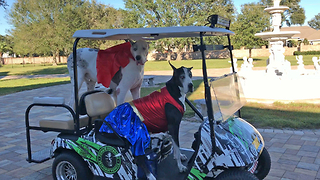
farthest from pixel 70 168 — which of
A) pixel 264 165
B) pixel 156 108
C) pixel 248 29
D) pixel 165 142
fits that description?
pixel 248 29

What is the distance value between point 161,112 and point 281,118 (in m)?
4.81

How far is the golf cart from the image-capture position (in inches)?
111

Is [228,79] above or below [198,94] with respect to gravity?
above

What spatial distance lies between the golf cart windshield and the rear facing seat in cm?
151

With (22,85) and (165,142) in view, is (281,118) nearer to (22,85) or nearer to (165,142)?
(165,142)

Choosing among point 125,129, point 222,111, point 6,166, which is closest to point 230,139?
point 222,111

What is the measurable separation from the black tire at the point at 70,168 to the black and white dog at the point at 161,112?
521 millimetres

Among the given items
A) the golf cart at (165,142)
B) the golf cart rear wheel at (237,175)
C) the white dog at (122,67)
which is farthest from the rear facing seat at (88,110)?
the golf cart rear wheel at (237,175)

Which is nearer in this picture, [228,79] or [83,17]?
[228,79]

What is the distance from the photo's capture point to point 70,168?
3.49m

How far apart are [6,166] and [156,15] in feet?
129

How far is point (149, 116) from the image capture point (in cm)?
315

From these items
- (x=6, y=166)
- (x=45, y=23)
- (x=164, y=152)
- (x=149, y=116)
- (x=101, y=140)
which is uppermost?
(x=45, y=23)

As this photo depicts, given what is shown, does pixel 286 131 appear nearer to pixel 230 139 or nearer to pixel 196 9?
pixel 230 139
